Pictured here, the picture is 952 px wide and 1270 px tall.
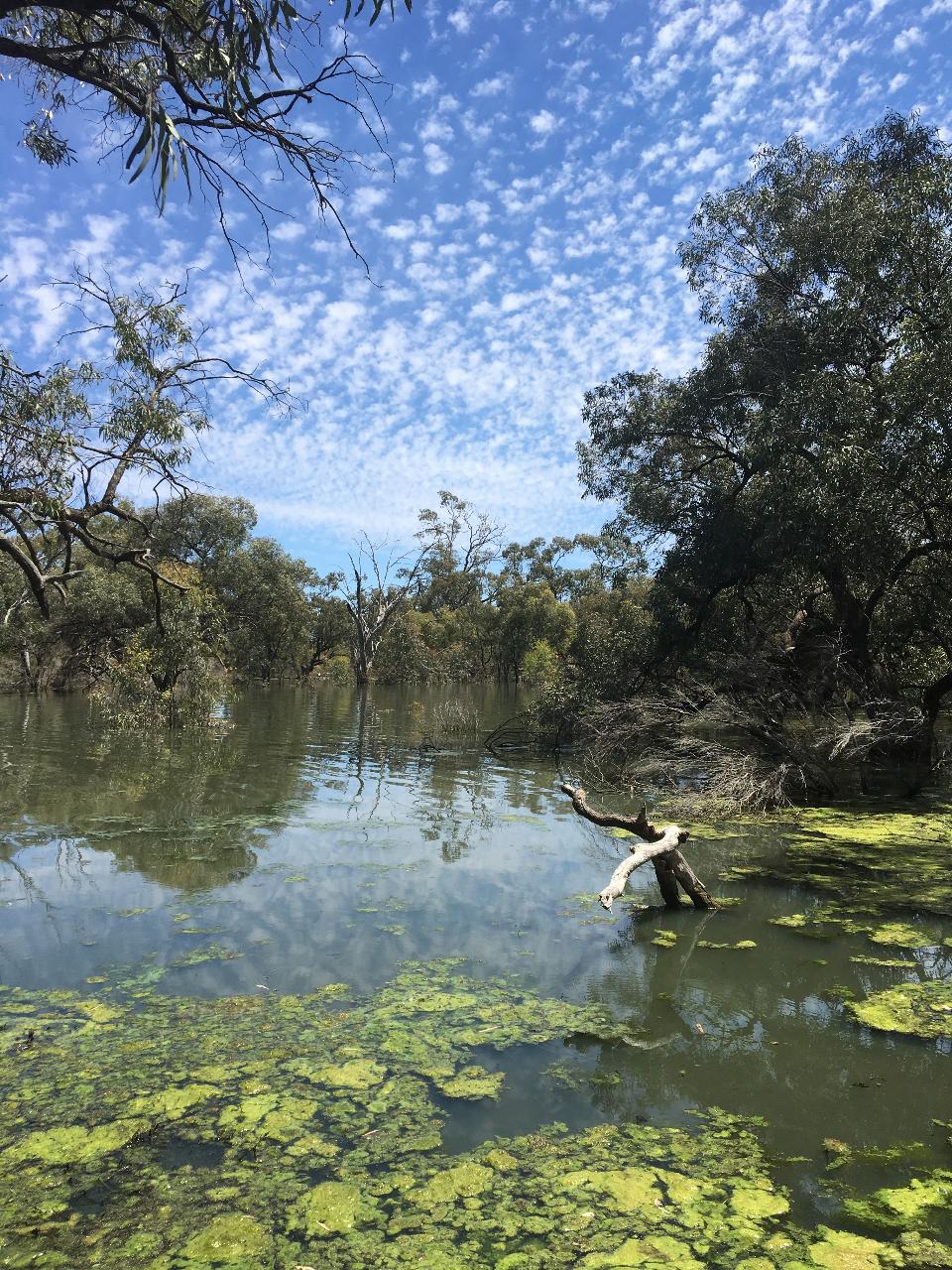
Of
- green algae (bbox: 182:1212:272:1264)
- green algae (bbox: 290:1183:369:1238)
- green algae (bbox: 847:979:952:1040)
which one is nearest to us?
green algae (bbox: 182:1212:272:1264)

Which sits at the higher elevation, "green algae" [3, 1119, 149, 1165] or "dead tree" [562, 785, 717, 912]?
"dead tree" [562, 785, 717, 912]

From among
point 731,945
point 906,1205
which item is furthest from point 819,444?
point 906,1205

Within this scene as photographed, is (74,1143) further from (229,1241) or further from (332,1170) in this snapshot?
(332,1170)

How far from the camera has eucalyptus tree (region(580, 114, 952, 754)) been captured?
37.3ft

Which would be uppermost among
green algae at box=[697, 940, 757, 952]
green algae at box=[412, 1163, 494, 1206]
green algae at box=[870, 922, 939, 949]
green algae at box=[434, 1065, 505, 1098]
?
green algae at box=[870, 922, 939, 949]

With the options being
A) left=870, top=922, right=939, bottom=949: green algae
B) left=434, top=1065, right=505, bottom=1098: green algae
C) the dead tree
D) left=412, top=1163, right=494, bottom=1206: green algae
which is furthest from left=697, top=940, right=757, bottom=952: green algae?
left=412, top=1163, right=494, bottom=1206: green algae

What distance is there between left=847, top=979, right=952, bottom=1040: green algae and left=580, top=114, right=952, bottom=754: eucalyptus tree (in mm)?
6763

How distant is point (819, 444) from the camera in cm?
1322

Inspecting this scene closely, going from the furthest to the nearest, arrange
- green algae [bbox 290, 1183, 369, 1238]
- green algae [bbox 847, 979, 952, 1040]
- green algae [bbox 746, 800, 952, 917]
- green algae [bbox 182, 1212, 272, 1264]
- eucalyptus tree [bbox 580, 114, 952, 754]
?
eucalyptus tree [bbox 580, 114, 952, 754] → green algae [bbox 746, 800, 952, 917] → green algae [bbox 847, 979, 952, 1040] → green algae [bbox 290, 1183, 369, 1238] → green algae [bbox 182, 1212, 272, 1264]

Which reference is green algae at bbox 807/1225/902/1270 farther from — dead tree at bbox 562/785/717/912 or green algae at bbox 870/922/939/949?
green algae at bbox 870/922/939/949

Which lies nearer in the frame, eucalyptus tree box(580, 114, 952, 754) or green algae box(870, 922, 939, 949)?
green algae box(870, 922, 939, 949)

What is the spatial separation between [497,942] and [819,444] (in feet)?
35.5

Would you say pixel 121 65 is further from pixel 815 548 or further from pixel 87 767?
pixel 815 548

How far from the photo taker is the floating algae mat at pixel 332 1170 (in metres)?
2.80
